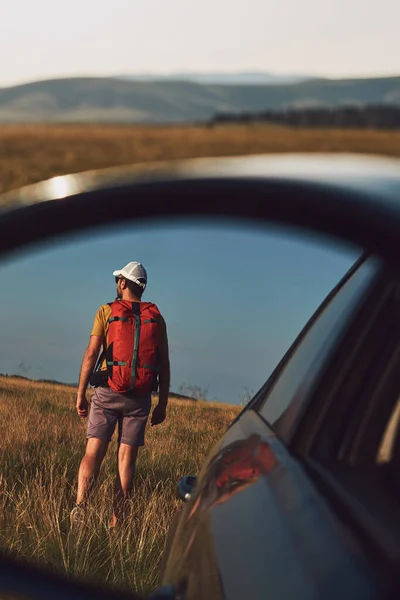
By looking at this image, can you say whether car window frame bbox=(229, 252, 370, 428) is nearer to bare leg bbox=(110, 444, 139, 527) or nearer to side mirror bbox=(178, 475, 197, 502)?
side mirror bbox=(178, 475, 197, 502)

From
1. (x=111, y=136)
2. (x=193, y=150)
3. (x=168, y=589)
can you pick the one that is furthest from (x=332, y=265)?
(x=111, y=136)

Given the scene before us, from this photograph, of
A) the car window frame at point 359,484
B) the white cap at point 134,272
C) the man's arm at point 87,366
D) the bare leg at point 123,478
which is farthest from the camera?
the bare leg at point 123,478

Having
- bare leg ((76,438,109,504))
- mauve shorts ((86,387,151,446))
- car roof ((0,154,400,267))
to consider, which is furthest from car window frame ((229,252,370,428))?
bare leg ((76,438,109,504))

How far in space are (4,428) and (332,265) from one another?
122cm

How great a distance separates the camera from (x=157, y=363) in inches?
123

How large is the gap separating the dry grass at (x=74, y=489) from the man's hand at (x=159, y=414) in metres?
0.03

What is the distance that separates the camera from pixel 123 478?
378 centimetres

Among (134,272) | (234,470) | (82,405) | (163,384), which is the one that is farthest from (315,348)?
(82,405)

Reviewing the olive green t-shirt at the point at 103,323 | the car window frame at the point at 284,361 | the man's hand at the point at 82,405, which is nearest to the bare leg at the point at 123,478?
the man's hand at the point at 82,405

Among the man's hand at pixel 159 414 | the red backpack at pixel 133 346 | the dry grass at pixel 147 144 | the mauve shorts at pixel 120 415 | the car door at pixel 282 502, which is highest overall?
the dry grass at pixel 147 144

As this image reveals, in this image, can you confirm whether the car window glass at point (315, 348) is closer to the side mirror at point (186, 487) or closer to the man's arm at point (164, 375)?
the side mirror at point (186, 487)

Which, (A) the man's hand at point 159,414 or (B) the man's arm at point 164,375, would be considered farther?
(A) the man's hand at point 159,414

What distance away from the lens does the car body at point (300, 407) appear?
154 centimetres

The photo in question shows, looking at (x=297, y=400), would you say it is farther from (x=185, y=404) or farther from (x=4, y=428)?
(x=4, y=428)
